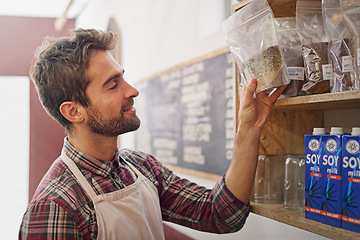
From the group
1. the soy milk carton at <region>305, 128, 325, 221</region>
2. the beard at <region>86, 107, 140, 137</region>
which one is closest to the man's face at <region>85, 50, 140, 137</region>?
the beard at <region>86, 107, 140, 137</region>

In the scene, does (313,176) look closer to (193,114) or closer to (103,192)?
(103,192)

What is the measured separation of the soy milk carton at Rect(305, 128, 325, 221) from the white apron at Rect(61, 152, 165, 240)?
0.65 meters

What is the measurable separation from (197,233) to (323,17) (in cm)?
155

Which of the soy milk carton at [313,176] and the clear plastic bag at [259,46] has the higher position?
the clear plastic bag at [259,46]

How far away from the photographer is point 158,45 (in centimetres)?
288

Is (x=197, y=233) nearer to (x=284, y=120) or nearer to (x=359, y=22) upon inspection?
(x=284, y=120)

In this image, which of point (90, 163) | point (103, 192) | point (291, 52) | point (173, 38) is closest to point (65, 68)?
point (90, 163)

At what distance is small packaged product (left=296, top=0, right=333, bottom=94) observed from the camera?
1049 millimetres

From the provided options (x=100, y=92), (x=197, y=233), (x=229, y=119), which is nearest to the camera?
(x=100, y=92)

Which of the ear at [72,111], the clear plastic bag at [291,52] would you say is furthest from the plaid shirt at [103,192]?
the clear plastic bag at [291,52]

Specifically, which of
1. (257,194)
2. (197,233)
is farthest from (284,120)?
(197,233)

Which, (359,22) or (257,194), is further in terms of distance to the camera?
(257,194)

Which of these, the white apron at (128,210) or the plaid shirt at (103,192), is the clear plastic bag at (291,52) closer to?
the plaid shirt at (103,192)

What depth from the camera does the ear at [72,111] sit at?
1.51m
